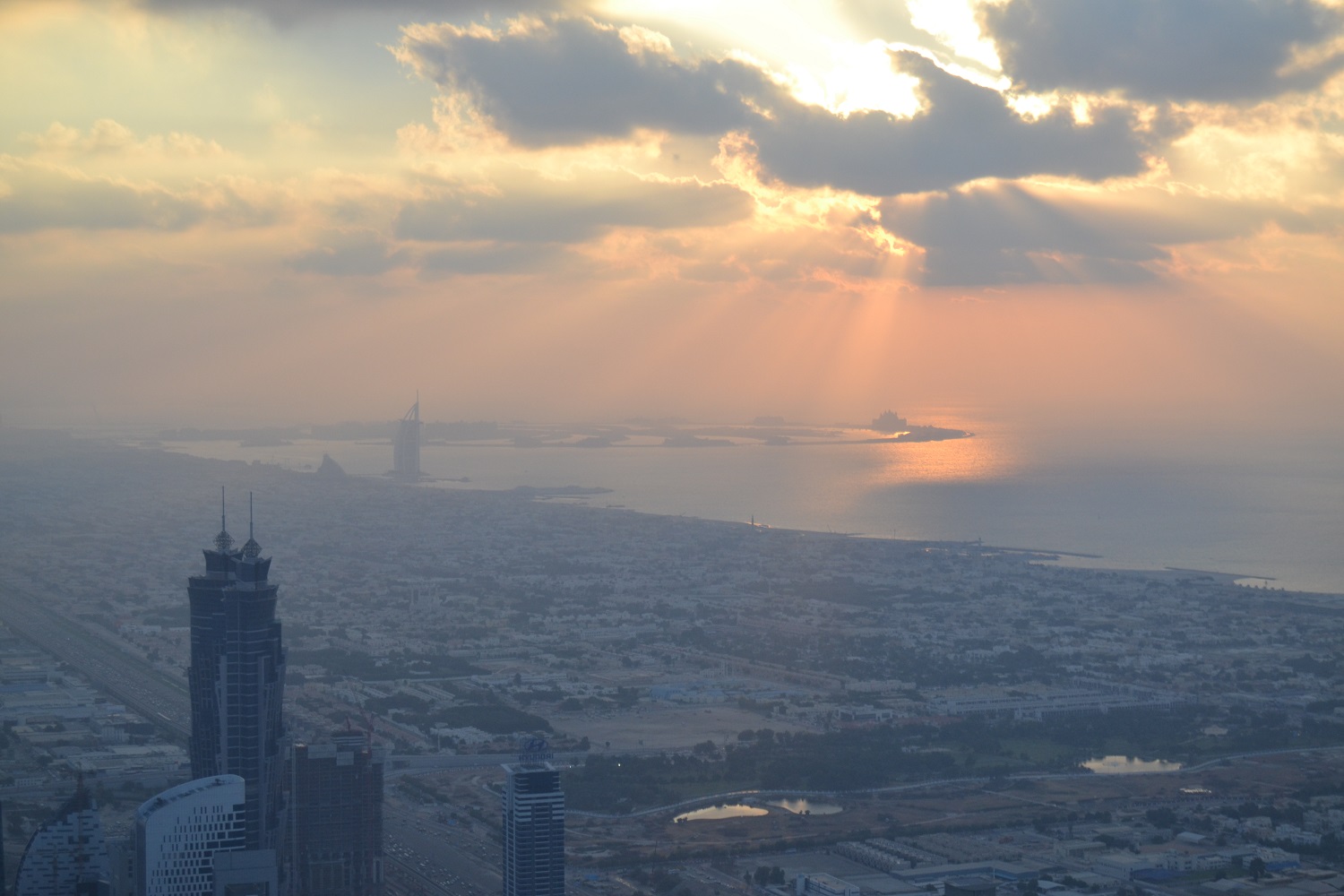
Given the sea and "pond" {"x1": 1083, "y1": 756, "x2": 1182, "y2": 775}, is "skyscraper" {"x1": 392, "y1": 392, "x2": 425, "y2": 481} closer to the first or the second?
the sea

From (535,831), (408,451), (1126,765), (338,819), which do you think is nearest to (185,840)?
(535,831)

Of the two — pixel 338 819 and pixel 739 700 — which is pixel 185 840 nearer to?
pixel 338 819

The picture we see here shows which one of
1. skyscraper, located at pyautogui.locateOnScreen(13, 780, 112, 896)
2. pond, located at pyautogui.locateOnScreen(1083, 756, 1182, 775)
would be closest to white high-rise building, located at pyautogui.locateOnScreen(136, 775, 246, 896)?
skyscraper, located at pyautogui.locateOnScreen(13, 780, 112, 896)

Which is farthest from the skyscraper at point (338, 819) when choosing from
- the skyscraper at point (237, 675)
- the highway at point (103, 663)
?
the highway at point (103, 663)

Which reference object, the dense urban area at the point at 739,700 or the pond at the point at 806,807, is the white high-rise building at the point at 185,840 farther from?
the pond at the point at 806,807

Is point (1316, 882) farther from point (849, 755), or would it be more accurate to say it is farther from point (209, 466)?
point (209, 466)

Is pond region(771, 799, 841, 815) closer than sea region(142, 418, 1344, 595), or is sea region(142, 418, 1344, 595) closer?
pond region(771, 799, 841, 815)

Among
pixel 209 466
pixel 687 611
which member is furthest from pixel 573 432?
pixel 687 611
